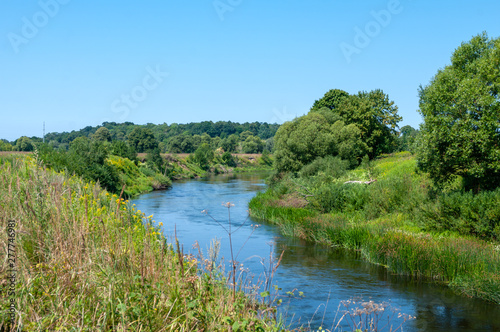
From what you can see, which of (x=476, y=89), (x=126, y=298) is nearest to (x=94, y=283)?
(x=126, y=298)

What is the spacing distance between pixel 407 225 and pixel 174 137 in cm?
10095

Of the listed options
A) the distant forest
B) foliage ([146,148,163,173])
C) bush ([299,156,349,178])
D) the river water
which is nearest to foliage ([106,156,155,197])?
the distant forest

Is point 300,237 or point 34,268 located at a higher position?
point 34,268

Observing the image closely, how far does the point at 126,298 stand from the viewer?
5.53 m

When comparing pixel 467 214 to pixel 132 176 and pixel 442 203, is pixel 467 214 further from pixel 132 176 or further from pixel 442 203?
pixel 132 176

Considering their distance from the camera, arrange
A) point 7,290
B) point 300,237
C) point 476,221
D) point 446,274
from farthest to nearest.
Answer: point 300,237, point 476,221, point 446,274, point 7,290

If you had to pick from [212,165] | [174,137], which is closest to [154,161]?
[212,165]

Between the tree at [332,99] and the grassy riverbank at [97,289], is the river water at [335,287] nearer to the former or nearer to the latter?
the grassy riverbank at [97,289]

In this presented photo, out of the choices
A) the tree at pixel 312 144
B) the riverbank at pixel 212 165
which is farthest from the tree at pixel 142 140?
the tree at pixel 312 144

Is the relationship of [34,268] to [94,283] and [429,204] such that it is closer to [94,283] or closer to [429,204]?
[94,283]

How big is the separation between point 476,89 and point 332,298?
10707 mm

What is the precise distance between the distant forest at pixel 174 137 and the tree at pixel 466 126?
16.1 metres

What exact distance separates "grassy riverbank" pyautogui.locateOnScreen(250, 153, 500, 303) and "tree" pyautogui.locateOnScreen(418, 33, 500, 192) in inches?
49.3

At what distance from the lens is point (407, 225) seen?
1980 centimetres
